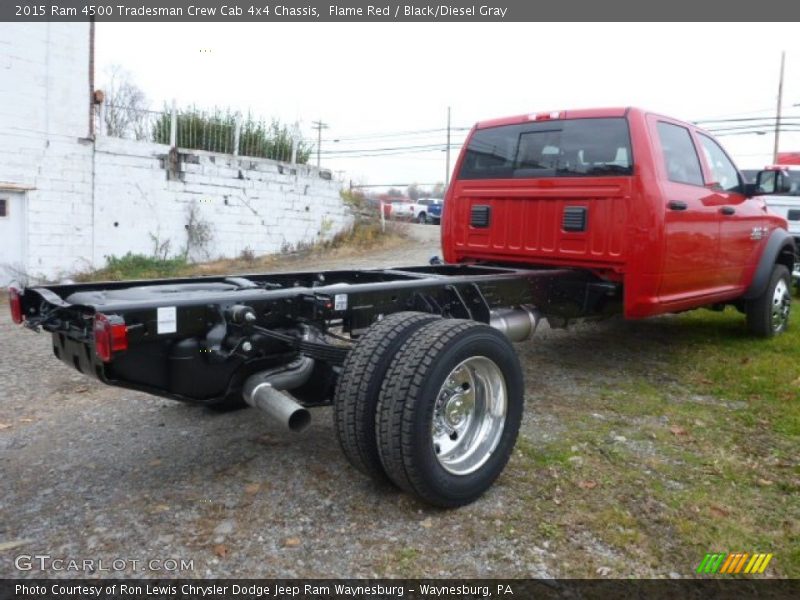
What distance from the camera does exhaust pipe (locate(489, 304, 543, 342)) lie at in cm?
493

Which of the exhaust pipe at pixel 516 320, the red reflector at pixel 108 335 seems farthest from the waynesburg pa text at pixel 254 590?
the exhaust pipe at pixel 516 320

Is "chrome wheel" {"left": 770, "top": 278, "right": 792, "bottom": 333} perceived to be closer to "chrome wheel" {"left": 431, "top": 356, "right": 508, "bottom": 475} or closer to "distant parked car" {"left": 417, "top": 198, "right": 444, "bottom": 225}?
"chrome wheel" {"left": 431, "top": 356, "right": 508, "bottom": 475}

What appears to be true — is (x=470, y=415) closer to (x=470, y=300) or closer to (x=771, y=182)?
(x=470, y=300)

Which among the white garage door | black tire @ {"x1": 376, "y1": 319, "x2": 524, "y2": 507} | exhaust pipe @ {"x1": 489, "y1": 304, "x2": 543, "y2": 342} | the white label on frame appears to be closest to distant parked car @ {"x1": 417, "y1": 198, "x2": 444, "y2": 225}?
the white garage door

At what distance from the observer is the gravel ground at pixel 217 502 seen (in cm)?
284

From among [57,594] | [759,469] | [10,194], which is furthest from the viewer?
[10,194]

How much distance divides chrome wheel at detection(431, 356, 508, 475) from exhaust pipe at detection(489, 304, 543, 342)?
1.31m

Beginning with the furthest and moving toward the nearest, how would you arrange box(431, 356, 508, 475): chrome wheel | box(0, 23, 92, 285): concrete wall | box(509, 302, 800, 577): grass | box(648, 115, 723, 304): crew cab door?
box(0, 23, 92, 285): concrete wall
box(648, 115, 723, 304): crew cab door
box(431, 356, 508, 475): chrome wheel
box(509, 302, 800, 577): grass

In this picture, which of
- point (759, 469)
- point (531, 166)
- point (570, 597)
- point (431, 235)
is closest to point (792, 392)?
point (759, 469)

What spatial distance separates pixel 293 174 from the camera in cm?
1561

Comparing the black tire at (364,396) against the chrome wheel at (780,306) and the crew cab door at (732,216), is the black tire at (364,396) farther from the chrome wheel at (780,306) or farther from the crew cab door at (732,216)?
the chrome wheel at (780,306)

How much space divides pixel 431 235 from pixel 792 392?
1670 centimetres

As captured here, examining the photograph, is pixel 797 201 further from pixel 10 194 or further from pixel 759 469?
pixel 10 194

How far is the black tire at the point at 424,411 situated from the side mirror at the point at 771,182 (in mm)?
4373
